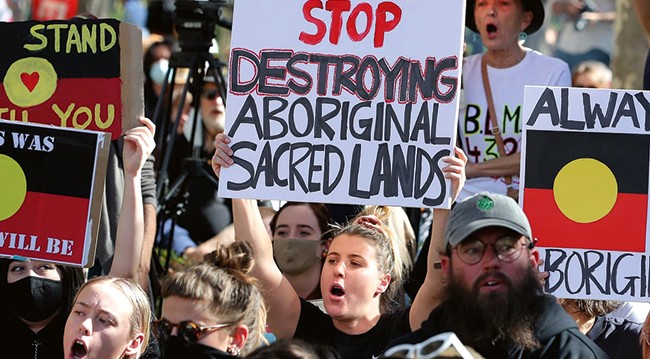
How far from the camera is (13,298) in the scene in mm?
5383

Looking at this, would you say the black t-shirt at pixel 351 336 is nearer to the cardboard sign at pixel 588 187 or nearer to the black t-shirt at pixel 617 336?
the cardboard sign at pixel 588 187

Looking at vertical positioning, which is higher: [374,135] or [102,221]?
[374,135]

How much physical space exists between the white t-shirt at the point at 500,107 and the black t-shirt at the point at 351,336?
156 centimetres

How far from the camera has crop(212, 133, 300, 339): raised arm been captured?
520 centimetres

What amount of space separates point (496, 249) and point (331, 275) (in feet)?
3.40

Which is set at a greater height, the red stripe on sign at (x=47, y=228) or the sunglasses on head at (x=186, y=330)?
the red stripe on sign at (x=47, y=228)

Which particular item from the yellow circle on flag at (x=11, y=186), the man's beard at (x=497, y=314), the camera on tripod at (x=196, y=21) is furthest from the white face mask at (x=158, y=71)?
the man's beard at (x=497, y=314)

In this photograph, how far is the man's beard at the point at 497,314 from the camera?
4.22m

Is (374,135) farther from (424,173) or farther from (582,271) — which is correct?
(582,271)

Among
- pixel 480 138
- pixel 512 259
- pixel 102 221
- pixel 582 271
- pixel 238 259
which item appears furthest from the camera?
pixel 480 138

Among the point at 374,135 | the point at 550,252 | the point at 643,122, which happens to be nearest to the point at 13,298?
the point at 374,135

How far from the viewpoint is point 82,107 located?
226 inches

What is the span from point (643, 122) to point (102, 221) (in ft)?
7.50

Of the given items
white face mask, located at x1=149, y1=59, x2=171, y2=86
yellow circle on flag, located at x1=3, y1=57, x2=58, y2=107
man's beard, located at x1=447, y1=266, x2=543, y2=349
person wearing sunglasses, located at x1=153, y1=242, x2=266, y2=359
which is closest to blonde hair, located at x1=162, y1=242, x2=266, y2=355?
person wearing sunglasses, located at x1=153, y1=242, x2=266, y2=359
